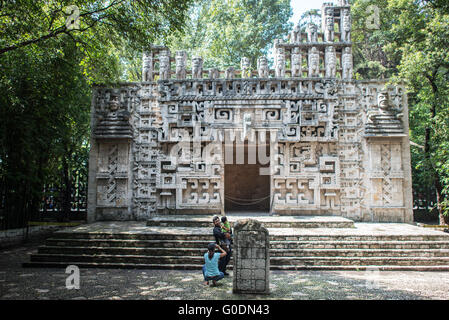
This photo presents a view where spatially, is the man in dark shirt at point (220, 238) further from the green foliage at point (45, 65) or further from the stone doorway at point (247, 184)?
the stone doorway at point (247, 184)

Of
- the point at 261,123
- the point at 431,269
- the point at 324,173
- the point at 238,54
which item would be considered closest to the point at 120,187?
the point at 261,123

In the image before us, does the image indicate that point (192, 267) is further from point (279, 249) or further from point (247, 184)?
point (247, 184)

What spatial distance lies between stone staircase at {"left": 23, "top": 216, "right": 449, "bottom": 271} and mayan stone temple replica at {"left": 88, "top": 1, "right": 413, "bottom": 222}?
2.23 meters

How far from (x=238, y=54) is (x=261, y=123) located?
37.8ft

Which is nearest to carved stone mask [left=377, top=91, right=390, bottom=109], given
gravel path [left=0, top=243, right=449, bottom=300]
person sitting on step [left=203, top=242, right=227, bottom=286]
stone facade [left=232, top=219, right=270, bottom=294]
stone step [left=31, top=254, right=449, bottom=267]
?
stone step [left=31, top=254, right=449, bottom=267]

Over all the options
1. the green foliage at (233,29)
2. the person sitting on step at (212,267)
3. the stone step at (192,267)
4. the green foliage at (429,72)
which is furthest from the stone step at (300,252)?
the green foliage at (233,29)

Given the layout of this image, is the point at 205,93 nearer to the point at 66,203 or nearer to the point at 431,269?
the point at 66,203

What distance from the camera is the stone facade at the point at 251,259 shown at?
5.45 m

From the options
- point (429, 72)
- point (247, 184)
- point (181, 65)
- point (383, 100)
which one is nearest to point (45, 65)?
point (181, 65)

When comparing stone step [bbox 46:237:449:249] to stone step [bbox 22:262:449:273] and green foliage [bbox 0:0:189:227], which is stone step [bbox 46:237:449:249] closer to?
stone step [bbox 22:262:449:273]

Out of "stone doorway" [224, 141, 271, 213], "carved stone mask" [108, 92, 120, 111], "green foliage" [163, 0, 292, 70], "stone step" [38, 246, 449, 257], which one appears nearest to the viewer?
"stone step" [38, 246, 449, 257]

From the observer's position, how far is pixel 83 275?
266 inches

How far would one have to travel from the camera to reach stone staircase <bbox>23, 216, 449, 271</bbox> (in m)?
7.48

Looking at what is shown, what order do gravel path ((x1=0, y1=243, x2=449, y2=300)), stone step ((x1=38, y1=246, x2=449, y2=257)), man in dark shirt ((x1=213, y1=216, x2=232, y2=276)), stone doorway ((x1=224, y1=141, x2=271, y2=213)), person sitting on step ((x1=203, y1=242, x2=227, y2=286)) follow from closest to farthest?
gravel path ((x1=0, y1=243, x2=449, y2=300)) → person sitting on step ((x1=203, y1=242, x2=227, y2=286)) → man in dark shirt ((x1=213, y1=216, x2=232, y2=276)) → stone step ((x1=38, y1=246, x2=449, y2=257)) → stone doorway ((x1=224, y1=141, x2=271, y2=213))
